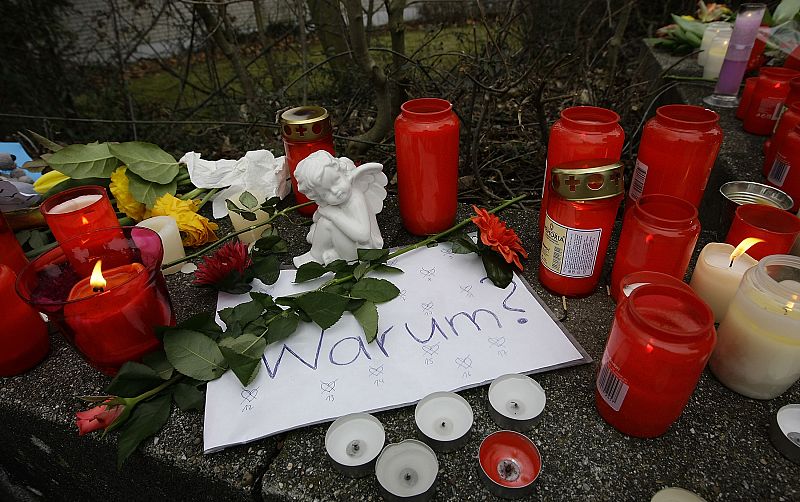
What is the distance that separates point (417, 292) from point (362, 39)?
2.75ft

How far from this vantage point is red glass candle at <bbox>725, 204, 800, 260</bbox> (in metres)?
0.82

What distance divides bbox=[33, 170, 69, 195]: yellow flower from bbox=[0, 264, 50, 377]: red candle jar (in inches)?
19.3

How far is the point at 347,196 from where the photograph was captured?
0.96 m

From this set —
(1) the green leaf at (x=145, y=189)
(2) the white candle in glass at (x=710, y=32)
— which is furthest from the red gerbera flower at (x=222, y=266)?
(2) the white candle in glass at (x=710, y=32)

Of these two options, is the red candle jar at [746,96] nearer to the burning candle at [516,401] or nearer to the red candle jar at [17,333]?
the burning candle at [516,401]

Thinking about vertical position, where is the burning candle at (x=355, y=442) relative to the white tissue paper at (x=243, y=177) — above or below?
below

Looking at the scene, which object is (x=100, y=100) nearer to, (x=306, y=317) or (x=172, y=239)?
(x=172, y=239)

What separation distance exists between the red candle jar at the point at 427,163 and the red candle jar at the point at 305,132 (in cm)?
23

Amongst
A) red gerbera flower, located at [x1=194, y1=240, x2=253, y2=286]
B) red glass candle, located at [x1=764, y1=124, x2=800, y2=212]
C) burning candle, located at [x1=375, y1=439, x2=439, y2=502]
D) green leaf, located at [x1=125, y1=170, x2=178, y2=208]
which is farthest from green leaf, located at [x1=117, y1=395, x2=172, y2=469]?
red glass candle, located at [x1=764, y1=124, x2=800, y2=212]

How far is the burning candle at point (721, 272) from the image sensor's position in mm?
808

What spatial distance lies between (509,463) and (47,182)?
1.39 m

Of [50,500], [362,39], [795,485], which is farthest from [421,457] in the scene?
[362,39]

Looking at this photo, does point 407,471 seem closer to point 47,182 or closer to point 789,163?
point 789,163

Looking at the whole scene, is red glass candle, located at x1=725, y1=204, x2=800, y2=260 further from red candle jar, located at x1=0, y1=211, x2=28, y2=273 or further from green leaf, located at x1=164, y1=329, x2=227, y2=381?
red candle jar, located at x1=0, y1=211, x2=28, y2=273
